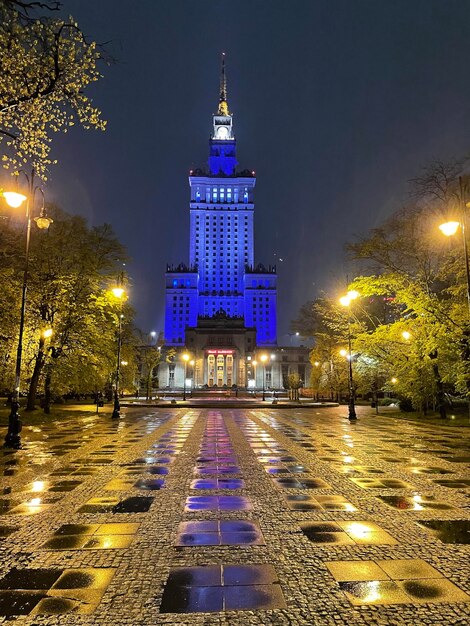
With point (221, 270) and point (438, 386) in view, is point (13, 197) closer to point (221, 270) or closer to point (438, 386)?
point (438, 386)

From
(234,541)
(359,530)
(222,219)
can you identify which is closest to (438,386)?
(359,530)

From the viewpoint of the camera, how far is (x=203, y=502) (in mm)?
7266

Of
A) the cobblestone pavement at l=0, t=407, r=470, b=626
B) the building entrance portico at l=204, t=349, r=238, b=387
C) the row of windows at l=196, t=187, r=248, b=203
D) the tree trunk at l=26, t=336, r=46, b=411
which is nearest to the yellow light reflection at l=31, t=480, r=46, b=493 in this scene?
the cobblestone pavement at l=0, t=407, r=470, b=626

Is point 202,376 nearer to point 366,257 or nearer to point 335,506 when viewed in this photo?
point 366,257

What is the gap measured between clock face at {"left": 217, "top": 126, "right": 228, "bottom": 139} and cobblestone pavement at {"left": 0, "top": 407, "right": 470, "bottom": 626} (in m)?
169

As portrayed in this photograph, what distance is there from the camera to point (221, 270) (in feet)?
456

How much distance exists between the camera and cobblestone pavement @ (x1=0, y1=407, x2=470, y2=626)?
377 cm

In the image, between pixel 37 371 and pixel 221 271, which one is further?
pixel 221 271

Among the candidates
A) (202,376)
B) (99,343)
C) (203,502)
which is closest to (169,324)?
(202,376)

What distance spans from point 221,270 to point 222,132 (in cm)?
6249

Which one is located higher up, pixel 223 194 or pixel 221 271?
pixel 223 194

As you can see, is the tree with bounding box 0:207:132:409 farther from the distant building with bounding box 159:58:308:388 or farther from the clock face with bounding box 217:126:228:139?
the clock face with bounding box 217:126:228:139

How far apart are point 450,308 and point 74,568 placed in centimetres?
2076

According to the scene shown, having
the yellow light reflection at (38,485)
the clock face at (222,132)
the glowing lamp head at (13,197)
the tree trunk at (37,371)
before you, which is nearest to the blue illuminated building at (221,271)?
the clock face at (222,132)
